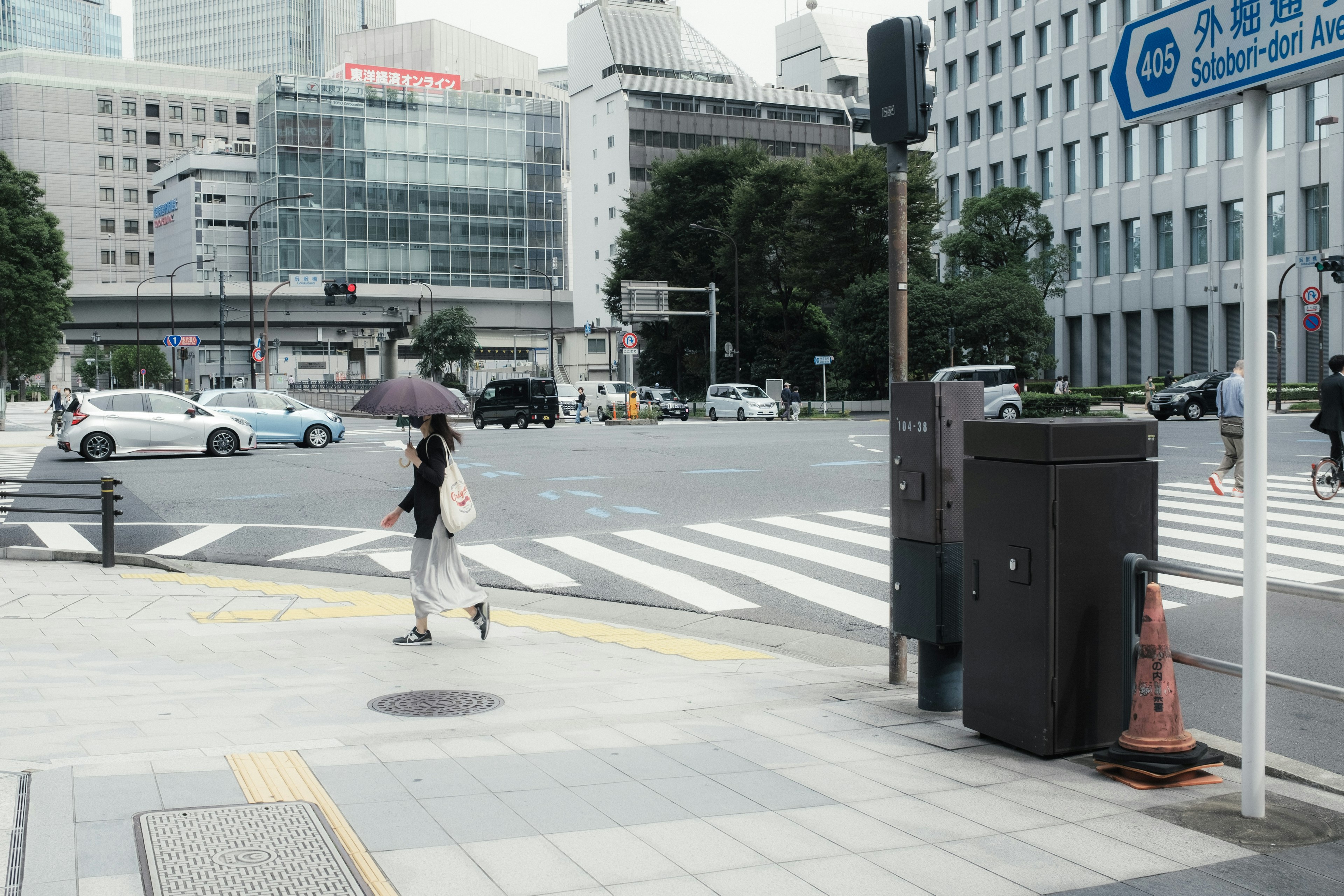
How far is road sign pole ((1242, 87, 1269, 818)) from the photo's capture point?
4160 mm

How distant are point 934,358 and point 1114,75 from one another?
166 ft

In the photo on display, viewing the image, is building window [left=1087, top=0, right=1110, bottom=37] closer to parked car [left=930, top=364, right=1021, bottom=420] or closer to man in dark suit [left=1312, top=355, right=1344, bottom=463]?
parked car [left=930, top=364, right=1021, bottom=420]

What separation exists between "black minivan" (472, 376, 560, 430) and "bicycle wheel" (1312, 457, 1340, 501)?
3013cm

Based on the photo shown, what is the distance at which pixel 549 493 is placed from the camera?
1861 cm

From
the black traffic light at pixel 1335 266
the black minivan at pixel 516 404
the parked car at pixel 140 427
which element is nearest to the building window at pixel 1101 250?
the black traffic light at pixel 1335 266

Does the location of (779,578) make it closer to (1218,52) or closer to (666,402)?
(1218,52)

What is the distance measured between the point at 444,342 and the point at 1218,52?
7749cm

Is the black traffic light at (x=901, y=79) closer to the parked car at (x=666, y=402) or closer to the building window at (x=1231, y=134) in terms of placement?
the parked car at (x=666, y=402)

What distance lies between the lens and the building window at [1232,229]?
181 feet

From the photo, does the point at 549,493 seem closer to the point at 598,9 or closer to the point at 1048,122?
the point at 1048,122

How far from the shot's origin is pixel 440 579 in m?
8.42

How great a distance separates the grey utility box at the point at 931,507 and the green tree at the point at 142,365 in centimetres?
10382

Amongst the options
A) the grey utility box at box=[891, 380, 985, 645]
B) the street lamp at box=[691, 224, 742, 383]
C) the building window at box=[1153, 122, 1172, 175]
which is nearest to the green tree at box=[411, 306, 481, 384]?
the street lamp at box=[691, 224, 742, 383]

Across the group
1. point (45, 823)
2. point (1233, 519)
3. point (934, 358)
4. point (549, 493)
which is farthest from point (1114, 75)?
point (934, 358)
